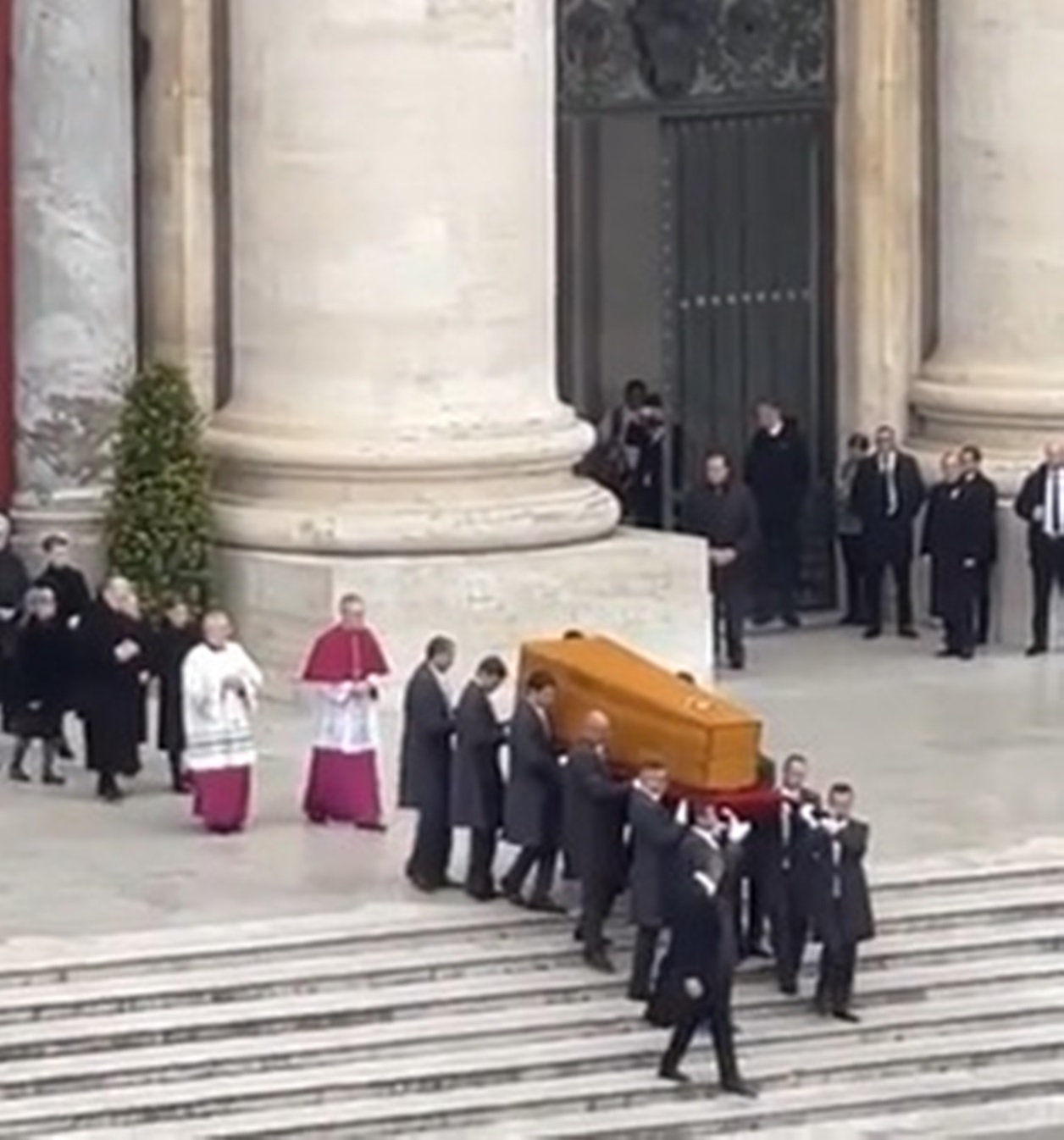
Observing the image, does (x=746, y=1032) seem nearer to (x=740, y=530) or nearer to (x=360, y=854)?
(x=360, y=854)

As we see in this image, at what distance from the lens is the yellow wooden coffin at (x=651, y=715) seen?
99.8ft

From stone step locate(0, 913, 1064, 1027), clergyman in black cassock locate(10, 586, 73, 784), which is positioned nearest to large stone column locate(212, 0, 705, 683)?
clergyman in black cassock locate(10, 586, 73, 784)

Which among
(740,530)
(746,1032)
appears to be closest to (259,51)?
(740,530)

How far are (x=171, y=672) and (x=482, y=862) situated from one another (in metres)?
3.06

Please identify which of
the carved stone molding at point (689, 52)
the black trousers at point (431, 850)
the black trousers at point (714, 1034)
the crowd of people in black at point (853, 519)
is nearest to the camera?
the black trousers at point (714, 1034)

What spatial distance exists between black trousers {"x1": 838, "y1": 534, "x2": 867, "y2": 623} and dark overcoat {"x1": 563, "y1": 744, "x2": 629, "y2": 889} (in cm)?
1031

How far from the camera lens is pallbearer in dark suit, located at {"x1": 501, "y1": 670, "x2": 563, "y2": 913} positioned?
102ft

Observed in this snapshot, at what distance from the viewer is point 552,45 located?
38156 mm

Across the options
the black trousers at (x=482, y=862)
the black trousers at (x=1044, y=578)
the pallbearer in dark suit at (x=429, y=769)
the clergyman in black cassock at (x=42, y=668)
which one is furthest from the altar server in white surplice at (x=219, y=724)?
the black trousers at (x=1044, y=578)

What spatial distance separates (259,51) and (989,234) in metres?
6.23

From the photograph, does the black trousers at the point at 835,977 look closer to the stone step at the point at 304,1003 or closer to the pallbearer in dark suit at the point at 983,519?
the stone step at the point at 304,1003

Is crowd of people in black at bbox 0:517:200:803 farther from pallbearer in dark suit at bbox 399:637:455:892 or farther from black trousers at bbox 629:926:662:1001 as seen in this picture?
black trousers at bbox 629:926:662:1001

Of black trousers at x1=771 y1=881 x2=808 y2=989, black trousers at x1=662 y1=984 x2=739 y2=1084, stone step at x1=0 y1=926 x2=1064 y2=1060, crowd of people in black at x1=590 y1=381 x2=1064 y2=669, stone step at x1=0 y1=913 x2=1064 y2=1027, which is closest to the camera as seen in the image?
black trousers at x1=662 y1=984 x2=739 y2=1084

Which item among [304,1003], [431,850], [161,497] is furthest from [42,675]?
[304,1003]
